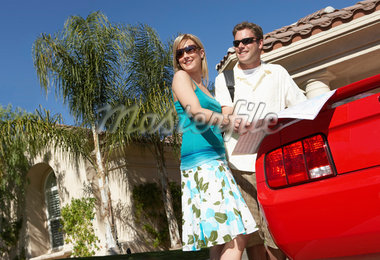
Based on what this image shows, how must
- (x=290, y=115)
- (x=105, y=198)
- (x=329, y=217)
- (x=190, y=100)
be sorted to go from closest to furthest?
(x=329, y=217) < (x=290, y=115) < (x=190, y=100) < (x=105, y=198)

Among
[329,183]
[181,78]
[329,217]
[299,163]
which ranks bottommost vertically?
[329,217]

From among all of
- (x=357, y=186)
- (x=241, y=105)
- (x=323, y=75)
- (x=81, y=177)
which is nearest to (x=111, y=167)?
(x=81, y=177)

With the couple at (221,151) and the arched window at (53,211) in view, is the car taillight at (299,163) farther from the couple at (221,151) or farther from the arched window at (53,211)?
the arched window at (53,211)

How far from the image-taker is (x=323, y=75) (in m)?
6.31

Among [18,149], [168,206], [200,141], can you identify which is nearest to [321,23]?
[200,141]

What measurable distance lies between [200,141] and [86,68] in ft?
29.3

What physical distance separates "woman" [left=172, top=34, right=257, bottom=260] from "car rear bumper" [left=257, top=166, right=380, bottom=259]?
297 mm

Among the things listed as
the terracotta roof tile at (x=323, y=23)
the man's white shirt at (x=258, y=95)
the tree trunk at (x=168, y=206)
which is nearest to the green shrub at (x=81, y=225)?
the tree trunk at (x=168, y=206)

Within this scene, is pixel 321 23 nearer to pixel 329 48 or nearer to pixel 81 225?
pixel 329 48

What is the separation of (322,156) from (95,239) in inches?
424

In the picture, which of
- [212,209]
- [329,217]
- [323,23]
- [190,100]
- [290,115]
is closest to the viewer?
[329,217]

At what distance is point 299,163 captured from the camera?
162cm

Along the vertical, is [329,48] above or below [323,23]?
below

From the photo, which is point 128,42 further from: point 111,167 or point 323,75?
point 323,75
